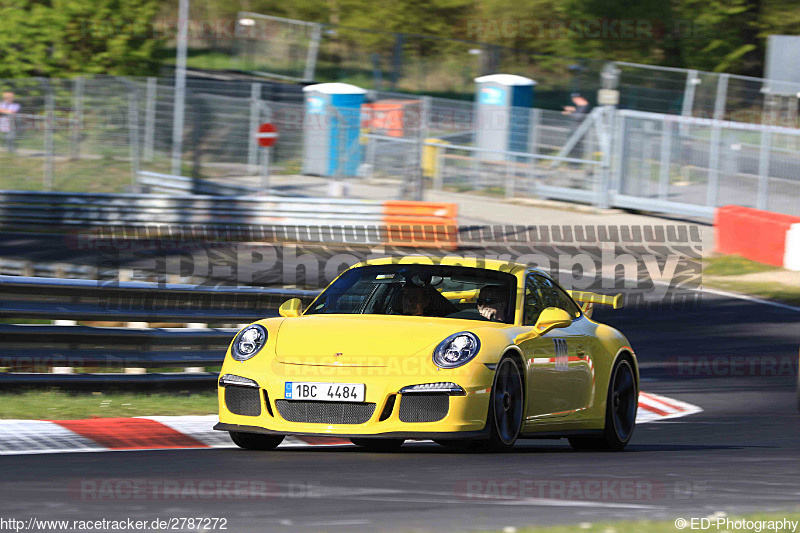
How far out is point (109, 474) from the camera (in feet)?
19.7

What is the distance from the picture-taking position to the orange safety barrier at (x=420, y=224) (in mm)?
22094

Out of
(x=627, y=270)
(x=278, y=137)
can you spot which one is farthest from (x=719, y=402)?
(x=278, y=137)

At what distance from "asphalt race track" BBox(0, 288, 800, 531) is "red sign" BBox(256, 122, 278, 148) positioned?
16086 millimetres

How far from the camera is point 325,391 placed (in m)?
6.80

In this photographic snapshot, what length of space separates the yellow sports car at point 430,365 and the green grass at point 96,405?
1768 mm

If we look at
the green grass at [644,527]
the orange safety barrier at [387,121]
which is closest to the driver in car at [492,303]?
the green grass at [644,527]

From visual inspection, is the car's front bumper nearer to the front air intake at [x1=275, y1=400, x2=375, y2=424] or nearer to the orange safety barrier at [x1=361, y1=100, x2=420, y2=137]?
the front air intake at [x1=275, y1=400, x2=375, y2=424]

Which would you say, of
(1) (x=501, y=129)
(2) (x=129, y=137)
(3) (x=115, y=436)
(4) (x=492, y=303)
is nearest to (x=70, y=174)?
(2) (x=129, y=137)

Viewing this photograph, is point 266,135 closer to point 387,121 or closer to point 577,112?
point 387,121

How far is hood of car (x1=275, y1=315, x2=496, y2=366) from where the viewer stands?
691cm

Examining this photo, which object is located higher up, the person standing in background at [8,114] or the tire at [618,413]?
the person standing in background at [8,114]

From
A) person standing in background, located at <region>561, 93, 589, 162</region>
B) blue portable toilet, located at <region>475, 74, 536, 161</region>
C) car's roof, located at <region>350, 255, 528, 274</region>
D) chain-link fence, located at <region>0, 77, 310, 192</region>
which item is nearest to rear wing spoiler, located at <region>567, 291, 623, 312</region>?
car's roof, located at <region>350, 255, 528, 274</region>

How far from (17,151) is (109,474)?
1921 cm

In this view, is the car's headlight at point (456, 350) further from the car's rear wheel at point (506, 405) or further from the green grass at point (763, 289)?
the green grass at point (763, 289)
